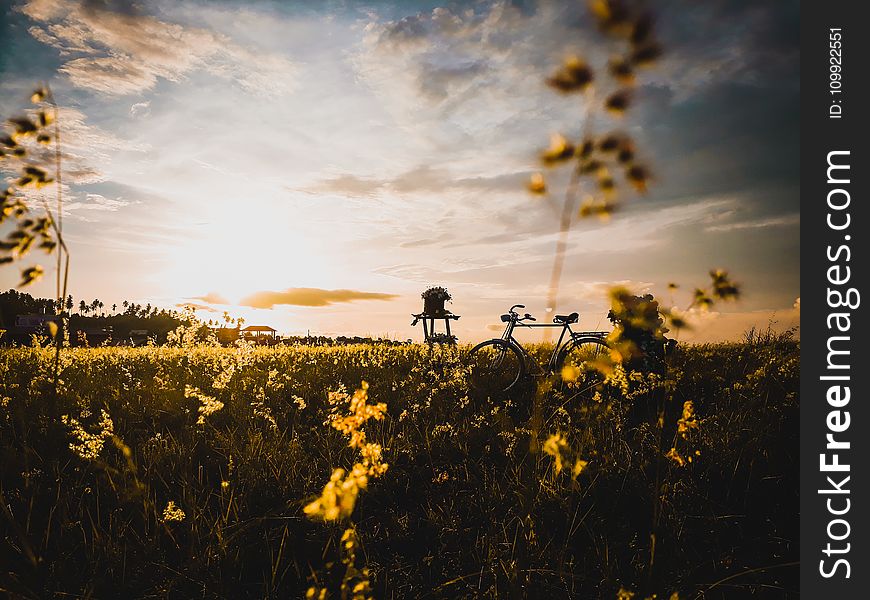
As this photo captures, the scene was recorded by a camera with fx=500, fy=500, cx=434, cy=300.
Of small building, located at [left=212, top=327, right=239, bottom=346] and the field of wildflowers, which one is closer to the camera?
the field of wildflowers

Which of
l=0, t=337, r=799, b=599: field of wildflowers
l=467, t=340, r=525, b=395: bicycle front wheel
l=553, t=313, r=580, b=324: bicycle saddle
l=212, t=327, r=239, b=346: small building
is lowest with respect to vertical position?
l=0, t=337, r=799, b=599: field of wildflowers

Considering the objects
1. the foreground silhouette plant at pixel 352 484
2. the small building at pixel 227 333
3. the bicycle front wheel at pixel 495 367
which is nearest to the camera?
the foreground silhouette plant at pixel 352 484

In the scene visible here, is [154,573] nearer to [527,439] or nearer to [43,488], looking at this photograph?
[43,488]

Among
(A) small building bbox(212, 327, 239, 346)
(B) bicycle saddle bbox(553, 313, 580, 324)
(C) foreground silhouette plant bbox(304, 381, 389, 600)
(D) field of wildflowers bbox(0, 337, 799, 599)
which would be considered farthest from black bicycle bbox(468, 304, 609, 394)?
(C) foreground silhouette plant bbox(304, 381, 389, 600)

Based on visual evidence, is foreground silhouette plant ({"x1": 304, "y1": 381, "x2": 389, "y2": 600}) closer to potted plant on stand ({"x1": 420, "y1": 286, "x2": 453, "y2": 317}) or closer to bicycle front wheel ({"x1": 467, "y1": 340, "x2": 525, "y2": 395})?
bicycle front wheel ({"x1": 467, "y1": 340, "x2": 525, "y2": 395})

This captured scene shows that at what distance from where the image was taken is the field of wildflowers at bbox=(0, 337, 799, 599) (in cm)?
256

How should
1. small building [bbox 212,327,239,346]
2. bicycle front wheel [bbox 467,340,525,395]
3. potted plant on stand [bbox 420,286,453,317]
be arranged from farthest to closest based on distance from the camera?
potted plant on stand [bbox 420,286,453,317], bicycle front wheel [bbox 467,340,525,395], small building [bbox 212,327,239,346]

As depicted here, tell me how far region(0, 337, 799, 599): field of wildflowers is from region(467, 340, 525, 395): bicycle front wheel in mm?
1649

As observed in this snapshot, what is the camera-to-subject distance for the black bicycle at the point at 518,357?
754 centimetres

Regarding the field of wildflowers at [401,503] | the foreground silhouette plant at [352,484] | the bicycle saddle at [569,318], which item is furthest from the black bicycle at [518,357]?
the foreground silhouette plant at [352,484]

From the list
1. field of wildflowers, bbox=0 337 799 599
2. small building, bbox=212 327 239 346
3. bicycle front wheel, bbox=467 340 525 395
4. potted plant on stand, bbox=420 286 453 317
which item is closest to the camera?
field of wildflowers, bbox=0 337 799 599

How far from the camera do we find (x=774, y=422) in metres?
4.96

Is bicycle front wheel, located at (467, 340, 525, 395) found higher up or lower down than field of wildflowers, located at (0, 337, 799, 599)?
higher up

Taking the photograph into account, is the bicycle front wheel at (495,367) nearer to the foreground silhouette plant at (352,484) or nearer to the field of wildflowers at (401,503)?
the field of wildflowers at (401,503)
